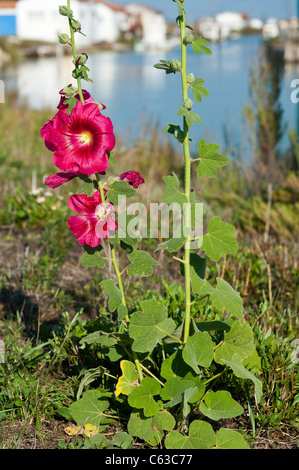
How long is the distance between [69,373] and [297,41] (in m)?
26.9

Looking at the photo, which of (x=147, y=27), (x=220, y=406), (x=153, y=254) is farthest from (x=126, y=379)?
(x=147, y=27)

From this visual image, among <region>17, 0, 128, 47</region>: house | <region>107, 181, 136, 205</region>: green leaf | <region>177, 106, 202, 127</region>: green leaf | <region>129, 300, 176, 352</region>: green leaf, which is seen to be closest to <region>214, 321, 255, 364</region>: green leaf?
<region>129, 300, 176, 352</region>: green leaf

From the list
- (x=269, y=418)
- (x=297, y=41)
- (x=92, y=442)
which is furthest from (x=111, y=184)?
(x=297, y=41)

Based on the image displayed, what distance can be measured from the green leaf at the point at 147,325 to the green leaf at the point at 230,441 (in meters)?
0.36

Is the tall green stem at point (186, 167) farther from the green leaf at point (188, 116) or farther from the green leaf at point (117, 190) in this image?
the green leaf at point (117, 190)

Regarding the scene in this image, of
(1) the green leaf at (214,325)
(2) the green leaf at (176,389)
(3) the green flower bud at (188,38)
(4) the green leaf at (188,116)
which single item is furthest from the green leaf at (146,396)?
(3) the green flower bud at (188,38)

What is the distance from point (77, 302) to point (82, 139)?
1.30m

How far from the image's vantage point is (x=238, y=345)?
1.67 meters

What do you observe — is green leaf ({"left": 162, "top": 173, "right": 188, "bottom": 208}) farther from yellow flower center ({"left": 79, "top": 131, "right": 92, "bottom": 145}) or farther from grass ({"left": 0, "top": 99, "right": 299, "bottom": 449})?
grass ({"left": 0, "top": 99, "right": 299, "bottom": 449})

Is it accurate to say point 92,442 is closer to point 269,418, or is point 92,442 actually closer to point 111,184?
point 269,418

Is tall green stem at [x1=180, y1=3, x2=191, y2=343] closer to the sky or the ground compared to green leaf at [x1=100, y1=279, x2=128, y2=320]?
closer to the sky

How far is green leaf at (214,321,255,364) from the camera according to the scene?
165 centimetres

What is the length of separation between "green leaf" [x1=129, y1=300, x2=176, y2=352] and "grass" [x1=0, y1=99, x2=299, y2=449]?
1.07 ft

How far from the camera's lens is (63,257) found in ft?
10.3
